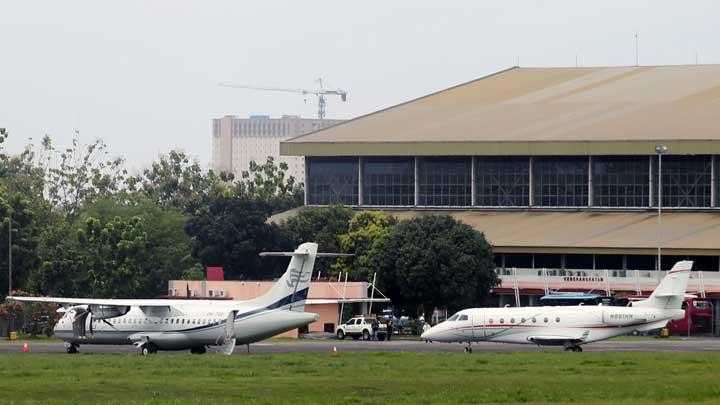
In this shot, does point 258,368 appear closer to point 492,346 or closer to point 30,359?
point 30,359

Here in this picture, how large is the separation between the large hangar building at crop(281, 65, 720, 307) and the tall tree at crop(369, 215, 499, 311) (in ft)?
28.1

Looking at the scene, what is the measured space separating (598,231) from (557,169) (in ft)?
41.5

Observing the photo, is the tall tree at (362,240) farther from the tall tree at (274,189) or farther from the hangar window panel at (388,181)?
the tall tree at (274,189)

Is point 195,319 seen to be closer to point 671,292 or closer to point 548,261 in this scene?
point 671,292

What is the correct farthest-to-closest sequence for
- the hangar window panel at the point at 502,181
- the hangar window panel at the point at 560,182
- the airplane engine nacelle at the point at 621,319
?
the hangar window panel at the point at 502,181 → the hangar window panel at the point at 560,182 → the airplane engine nacelle at the point at 621,319

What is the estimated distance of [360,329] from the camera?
10456 cm

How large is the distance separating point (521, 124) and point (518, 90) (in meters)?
13.6

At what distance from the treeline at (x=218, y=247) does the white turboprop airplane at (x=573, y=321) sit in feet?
104

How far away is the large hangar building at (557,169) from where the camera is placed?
12712 cm

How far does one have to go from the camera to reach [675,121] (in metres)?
139

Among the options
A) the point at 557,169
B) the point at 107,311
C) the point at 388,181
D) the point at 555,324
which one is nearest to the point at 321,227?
the point at 388,181

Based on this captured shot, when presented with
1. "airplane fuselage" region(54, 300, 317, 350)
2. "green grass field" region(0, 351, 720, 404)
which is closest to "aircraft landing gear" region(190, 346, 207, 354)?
"airplane fuselage" region(54, 300, 317, 350)

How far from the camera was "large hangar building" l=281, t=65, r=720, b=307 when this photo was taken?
417 ft

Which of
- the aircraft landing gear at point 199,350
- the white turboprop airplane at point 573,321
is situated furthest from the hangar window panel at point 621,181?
the aircraft landing gear at point 199,350
